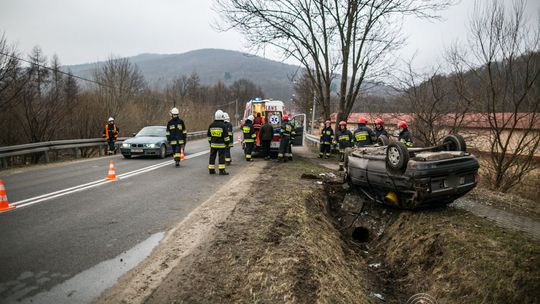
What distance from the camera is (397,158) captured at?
530 cm

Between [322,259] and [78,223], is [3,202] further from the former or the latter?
[322,259]

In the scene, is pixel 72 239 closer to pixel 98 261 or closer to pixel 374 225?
pixel 98 261

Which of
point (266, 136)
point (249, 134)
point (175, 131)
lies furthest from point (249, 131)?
point (175, 131)

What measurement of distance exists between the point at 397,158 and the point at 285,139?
300 inches

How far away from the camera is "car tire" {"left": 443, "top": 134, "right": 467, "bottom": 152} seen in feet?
19.6

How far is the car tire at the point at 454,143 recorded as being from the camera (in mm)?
5965

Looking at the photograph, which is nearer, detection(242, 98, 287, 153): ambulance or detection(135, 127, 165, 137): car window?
detection(242, 98, 287, 153): ambulance

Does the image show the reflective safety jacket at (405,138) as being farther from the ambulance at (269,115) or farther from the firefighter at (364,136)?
the ambulance at (269,115)

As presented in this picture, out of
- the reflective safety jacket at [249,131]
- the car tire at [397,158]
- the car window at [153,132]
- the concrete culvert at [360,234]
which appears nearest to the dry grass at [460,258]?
the concrete culvert at [360,234]

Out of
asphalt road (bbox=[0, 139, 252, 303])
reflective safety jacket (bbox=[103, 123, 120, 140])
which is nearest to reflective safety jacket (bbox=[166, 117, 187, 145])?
asphalt road (bbox=[0, 139, 252, 303])

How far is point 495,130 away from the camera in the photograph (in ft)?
35.2

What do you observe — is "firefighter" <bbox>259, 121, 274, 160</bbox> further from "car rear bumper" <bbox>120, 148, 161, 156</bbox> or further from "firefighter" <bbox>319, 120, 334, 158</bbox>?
"car rear bumper" <bbox>120, 148, 161, 156</bbox>

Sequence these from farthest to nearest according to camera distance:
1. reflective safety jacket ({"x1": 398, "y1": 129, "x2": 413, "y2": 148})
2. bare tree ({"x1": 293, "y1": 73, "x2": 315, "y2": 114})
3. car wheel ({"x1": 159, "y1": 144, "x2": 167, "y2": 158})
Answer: bare tree ({"x1": 293, "y1": 73, "x2": 315, "y2": 114}) < car wheel ({"x1": 159, "y1": 144, "x2": 167, "y2": 158}) < reflective safety jacket ({"x1": 398, "y1": 129, "x2": 413, "y2": 148})

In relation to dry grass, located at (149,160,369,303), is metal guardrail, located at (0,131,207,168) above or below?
above
